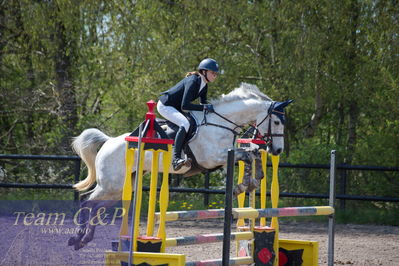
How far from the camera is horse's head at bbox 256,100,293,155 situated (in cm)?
595

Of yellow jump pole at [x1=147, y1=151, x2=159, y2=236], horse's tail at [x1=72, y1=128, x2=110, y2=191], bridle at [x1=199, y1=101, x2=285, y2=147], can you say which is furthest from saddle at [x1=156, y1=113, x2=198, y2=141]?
yellow jump pole at [x1=147, y1=151, x2=159, y2=236]

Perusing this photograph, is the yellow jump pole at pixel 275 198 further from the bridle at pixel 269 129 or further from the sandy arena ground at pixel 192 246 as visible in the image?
the sandy arena ground at pixel 192 246

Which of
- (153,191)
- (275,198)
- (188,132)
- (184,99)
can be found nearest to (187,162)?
(188,132)

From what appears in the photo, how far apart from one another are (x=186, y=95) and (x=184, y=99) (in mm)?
47

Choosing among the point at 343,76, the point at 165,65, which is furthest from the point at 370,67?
the point at 165,65

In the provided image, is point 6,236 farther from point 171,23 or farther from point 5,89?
point 5,89

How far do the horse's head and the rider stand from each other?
20.7 inches

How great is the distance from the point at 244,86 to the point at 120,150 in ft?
4.92

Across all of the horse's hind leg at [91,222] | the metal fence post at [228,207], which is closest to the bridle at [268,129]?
the metal fence post at [228,207]

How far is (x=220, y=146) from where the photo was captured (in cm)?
610

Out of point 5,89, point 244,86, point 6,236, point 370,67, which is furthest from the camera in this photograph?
point 5,89

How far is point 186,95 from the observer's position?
5805 millimetres

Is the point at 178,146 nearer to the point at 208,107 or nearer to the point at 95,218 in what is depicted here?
the point at 208,107

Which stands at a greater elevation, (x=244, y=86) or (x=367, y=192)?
(x=244, y=86)
